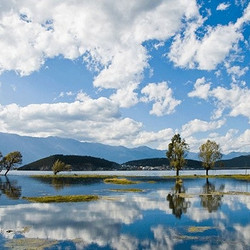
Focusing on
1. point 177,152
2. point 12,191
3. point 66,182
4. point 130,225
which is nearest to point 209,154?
point 177,152

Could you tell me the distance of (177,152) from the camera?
16212 cm

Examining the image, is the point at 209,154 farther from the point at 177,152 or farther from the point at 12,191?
the point at 12,191

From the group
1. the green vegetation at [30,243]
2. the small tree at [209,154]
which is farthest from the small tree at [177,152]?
the green vegetation at [30,243]

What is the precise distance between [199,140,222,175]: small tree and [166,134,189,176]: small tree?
1827 centimetres

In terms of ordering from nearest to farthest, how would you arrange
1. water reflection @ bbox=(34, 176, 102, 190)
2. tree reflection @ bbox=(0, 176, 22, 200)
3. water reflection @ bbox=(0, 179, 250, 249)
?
water reflection @ bbox=(0, 179, 250, 249)
tree reflection @ bbox=(0, 176, 22, 200)
water reflection @ bbox=(34, 176, 102, 190)

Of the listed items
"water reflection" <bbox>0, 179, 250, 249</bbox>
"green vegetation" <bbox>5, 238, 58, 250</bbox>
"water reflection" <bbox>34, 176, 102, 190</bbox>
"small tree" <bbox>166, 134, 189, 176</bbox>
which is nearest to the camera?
"green vegetation" <bbox>5, 238, 58, 250</bbox>

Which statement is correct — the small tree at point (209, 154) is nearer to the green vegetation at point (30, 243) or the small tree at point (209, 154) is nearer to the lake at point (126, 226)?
the lake at point (126, 226)

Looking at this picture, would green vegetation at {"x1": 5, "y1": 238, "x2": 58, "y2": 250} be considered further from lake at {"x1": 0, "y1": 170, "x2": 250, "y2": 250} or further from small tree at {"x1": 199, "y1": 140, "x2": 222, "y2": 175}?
small tree at {"x1": 199, "y1": 140, "x2": 222, "y2": 175}

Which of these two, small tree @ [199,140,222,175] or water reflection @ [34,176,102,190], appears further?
small tree @ [199,140,222,175]

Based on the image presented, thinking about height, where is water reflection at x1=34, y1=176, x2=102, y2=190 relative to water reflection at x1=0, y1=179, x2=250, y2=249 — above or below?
above

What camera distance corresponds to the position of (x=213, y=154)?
17588 cm

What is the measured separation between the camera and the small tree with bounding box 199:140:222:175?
175238mm

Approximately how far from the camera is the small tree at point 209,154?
175m

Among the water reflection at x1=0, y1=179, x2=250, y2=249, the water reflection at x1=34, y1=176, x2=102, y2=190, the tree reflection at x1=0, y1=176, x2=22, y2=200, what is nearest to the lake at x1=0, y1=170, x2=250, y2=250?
the water reflection at x1=0, y1=179, x2=250, y2=249
